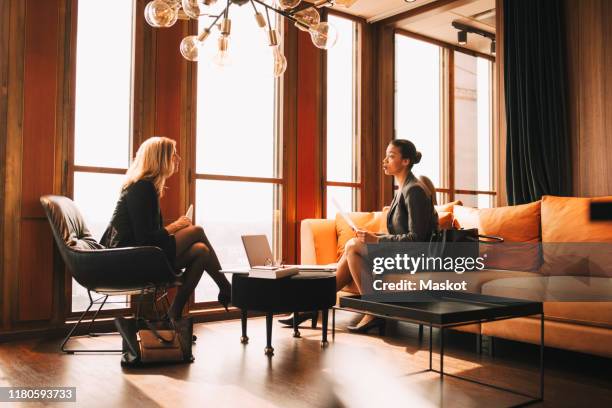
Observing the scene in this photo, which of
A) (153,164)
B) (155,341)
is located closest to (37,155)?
(153,164)

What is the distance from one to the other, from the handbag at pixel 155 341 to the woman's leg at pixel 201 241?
71cm

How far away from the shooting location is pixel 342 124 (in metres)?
5.71

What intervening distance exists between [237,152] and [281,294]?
1.94 metres

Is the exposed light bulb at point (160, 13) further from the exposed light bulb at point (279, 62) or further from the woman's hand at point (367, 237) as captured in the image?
the woman's hand at point (367, 237)

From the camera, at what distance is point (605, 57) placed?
4.03m

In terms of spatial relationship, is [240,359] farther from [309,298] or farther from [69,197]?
Result: [69,197]

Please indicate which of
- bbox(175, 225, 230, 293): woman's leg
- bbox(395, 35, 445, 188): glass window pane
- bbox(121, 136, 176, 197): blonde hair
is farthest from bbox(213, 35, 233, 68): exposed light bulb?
bbox(395, 35, 445, 188): glass window pane

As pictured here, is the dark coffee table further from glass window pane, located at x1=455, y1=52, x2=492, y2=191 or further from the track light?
the track light

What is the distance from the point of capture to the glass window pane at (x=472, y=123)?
6.61 meters

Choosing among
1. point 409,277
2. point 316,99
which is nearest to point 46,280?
point 409,277

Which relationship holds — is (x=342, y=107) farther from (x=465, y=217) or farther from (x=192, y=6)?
(x=192, y=6)

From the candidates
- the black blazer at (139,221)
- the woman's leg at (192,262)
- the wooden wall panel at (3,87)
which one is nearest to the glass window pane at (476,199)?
the woman's leg at (192,262)

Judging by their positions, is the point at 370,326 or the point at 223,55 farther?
the point at 370,326

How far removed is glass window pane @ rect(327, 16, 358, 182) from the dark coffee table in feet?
9.62
